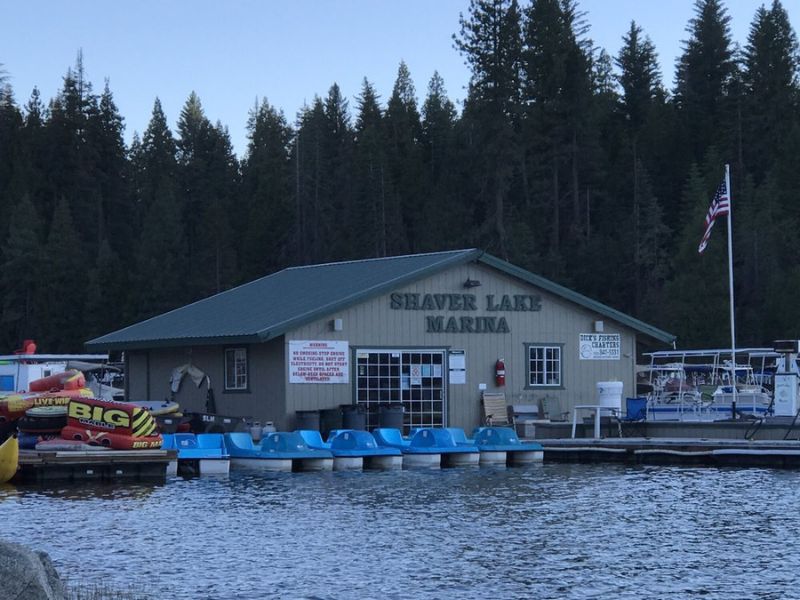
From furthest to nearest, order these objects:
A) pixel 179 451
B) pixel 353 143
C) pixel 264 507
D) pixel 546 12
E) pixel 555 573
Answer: pixel 353 143, pixel 546 12, pixel 179 451, pixel 264 507, pixel 555 573

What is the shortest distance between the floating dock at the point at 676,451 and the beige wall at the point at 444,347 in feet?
11.7

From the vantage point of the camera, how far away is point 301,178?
106750mm

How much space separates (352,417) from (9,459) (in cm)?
1026

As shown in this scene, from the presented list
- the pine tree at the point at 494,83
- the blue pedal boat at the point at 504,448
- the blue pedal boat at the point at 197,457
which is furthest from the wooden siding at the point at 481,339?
the pine tree at the point at 494,83

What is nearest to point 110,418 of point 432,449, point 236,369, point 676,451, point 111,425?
point 111,425

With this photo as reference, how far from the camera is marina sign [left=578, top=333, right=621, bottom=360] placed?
4081cm

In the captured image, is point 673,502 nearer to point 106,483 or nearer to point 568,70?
point 106,483

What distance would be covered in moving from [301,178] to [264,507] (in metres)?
82.7

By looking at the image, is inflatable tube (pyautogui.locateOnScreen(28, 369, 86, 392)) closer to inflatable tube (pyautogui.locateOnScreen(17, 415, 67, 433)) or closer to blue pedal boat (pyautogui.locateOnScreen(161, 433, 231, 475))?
inflatable tube (pyautogui.locateOnScreen(17, 415, 67, 433))

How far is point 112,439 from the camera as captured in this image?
29.7 m

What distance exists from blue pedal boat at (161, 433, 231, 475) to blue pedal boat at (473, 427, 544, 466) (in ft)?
20.9

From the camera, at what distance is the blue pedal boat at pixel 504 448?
111 ft

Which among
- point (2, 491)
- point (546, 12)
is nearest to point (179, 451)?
point (2, 491)

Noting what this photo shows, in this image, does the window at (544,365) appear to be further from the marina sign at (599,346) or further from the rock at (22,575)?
the rock at (22,575)
